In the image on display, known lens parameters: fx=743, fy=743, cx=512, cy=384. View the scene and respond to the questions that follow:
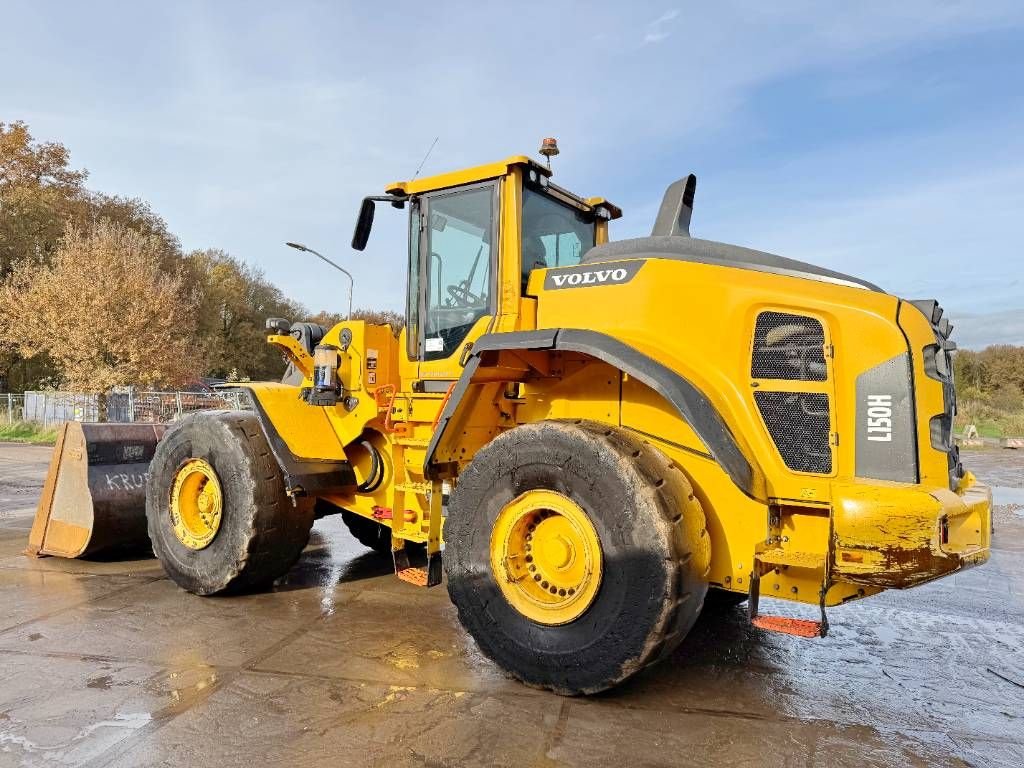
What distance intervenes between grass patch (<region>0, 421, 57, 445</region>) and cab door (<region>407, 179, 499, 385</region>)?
21.0 meters

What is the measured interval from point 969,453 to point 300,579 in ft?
64.4

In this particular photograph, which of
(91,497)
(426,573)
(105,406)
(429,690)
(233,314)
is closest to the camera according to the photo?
(429,690)

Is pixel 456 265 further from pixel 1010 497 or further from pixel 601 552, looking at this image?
pixel 1010 497

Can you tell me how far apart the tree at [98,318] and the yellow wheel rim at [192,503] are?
20.9 metres

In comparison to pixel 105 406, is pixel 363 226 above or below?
above

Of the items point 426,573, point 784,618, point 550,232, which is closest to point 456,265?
point 550,232

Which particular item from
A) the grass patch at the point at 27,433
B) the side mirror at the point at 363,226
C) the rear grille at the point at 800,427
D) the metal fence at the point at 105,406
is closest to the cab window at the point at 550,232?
the side mirror at the point at 363,226

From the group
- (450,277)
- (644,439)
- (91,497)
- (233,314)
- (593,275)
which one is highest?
(233,314)

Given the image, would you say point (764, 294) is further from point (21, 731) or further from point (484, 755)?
point (21, 731)

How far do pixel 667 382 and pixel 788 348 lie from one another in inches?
22.6

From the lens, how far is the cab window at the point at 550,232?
4496mm

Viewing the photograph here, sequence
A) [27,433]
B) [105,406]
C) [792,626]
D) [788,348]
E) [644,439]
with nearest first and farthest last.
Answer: [792,626]
[788,348]
[644,439]
[27,433]
[105,406]

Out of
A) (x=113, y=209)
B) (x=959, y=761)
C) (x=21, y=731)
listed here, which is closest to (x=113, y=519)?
(x=21, y=731)

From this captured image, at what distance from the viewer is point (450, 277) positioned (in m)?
4.74
